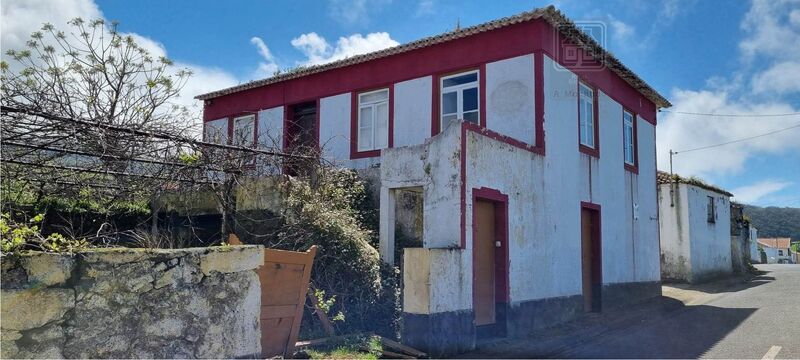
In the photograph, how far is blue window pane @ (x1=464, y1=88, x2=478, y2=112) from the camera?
13.0 metres

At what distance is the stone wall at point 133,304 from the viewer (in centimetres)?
425

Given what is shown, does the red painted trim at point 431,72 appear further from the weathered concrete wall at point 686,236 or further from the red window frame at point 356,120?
the weathered concrete wall at point 686,236

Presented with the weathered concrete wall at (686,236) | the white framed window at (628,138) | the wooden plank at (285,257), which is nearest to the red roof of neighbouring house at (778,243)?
the weathered concrete wall at (686,236)

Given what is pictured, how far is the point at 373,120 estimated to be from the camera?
14.8 metres

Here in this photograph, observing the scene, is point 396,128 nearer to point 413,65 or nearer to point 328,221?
point 413,65

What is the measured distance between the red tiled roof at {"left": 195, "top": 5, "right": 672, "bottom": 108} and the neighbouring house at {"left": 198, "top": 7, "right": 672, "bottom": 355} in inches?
1.4

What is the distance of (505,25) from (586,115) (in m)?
3.33

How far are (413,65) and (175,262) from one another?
9.86 metres

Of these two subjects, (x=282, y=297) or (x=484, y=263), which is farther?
(x=484, y=263)

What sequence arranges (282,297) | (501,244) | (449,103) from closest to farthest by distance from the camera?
(282,297) < (501,244) < (449,103)

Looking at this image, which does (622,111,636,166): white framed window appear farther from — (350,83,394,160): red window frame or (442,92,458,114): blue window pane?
(350,83,394,160): red window frame

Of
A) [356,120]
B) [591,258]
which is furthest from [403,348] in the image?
[356,120]

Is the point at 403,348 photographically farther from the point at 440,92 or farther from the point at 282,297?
the point at 440,92

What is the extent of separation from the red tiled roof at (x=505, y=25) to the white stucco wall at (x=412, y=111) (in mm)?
859
